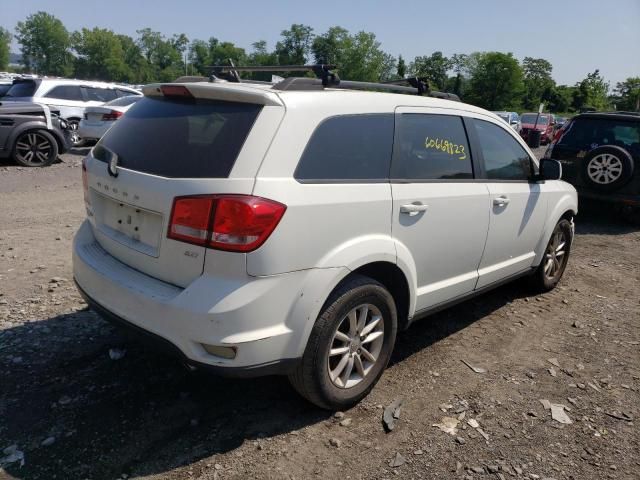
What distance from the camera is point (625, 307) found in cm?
491

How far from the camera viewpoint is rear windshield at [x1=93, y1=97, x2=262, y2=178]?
247cm

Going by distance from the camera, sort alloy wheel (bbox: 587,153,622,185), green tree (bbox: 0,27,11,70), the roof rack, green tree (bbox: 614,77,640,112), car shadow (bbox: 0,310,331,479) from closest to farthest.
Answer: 1. car shadow (bbox: 0,310,331,479)
2. the roof rack
3. alloy wheel (bbox: 587,153,622,185)
4. green tree (bbox: 614,77,640,112)
5. green tree (bbox: 0,27,11,70)

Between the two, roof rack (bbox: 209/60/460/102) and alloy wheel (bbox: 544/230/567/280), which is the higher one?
roof rack (bbox: 209/60/460/102)

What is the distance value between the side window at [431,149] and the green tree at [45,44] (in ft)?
450

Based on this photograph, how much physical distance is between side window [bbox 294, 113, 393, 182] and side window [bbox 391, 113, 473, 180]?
11 cm

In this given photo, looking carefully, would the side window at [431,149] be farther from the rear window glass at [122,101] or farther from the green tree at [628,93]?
the green tree at [628,93]

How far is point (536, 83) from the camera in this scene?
94.8m

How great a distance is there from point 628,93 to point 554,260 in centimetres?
8309

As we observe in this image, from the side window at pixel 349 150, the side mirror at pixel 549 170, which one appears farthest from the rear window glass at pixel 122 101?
the side window at pixel 349 150

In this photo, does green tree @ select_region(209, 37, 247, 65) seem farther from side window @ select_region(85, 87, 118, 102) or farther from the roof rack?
the roof rack

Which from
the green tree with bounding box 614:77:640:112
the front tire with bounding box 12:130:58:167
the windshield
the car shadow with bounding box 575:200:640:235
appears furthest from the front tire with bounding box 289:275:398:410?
the green tree with bounding box 614:77:640:112

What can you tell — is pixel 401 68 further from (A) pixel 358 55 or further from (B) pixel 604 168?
(B) pixel 604 168

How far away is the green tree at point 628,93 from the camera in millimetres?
67650

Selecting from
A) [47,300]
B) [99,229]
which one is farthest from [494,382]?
[47,300]
